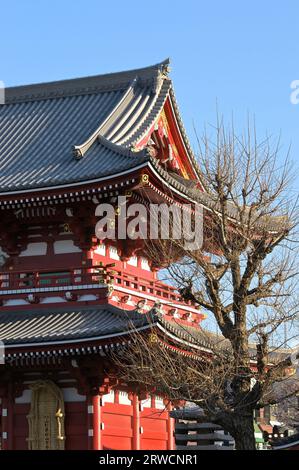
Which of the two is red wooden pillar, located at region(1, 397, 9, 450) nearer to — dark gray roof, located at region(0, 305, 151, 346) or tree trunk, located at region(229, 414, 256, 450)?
dark gray roof, located at region(0, 305, 151, 346)

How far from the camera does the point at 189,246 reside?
91.4 feet

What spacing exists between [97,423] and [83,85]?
14547 millimetres

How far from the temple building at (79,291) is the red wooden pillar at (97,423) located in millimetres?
32

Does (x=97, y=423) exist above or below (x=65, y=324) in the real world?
below

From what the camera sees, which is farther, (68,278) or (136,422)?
(136,422)

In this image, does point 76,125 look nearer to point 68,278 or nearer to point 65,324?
point 68,278

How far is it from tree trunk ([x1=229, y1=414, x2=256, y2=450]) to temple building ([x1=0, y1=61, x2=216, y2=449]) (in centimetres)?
360

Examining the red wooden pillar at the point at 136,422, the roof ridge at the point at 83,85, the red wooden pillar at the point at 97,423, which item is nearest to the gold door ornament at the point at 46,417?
the red wooden pillar at the point at 97,423

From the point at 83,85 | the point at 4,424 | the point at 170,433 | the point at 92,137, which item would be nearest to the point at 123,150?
the point at 92,137

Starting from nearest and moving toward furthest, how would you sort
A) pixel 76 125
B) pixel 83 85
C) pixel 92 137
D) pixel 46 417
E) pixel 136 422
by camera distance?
pixel 46 417 → pixel 136 422 → pixel 92 137 → pixel 76 125 → pixel 83 85

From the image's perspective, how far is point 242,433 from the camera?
1029 inches

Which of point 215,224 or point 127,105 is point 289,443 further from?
point 127,105
